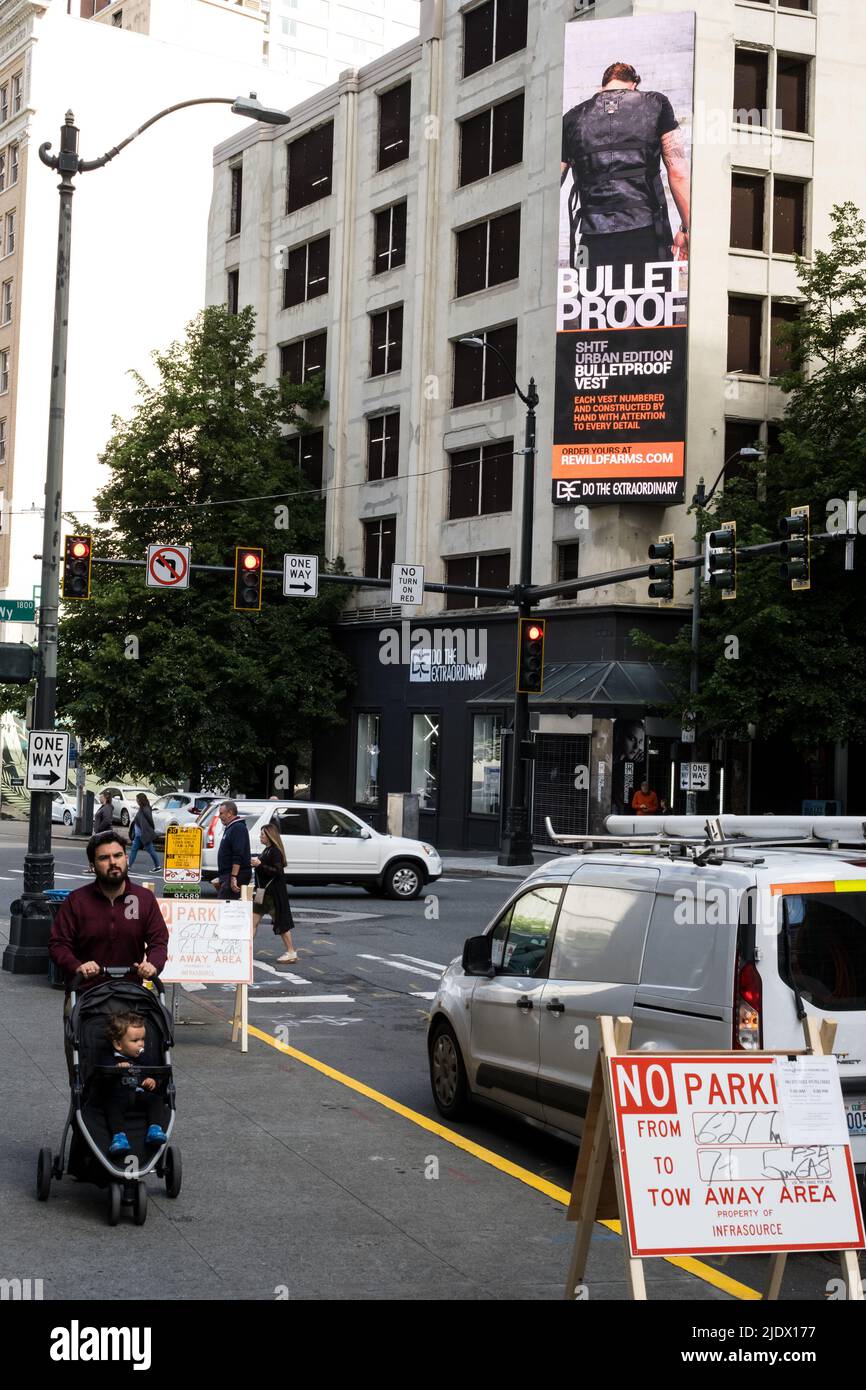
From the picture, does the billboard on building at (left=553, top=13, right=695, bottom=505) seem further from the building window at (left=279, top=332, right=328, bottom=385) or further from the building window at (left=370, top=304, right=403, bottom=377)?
the building window at (left=279, top=332, right=328, bottom=385)

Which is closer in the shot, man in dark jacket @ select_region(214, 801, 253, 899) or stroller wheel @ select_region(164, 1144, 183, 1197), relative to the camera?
stroller wheel @ select_region(164, 1144, 183, 1197)

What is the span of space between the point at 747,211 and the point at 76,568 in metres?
19.1

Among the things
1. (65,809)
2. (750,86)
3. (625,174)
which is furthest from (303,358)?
(750,86)

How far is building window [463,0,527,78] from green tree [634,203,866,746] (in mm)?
10447

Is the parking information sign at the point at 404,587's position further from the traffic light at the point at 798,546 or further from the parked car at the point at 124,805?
the parked car at the point at 124,805

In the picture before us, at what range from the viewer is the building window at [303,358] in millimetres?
47562

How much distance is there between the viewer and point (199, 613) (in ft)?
134

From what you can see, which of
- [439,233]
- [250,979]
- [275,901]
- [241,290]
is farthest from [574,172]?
[250,979]

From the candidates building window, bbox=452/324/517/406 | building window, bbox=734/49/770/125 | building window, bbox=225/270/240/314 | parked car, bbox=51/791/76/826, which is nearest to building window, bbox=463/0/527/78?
building window, bbox=734/49/770/125

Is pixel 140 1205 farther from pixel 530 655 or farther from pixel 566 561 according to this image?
pixel 566 561

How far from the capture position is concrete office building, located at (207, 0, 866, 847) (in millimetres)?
36250

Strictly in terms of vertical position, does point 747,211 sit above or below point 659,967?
above

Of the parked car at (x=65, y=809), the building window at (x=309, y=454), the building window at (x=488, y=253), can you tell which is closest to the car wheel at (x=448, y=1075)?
the building window at (x=488, y=253)
